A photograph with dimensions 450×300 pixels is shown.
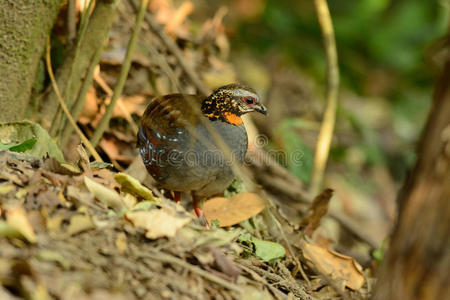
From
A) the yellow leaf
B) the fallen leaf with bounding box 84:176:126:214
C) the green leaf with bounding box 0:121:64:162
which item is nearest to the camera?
the yellow leaf

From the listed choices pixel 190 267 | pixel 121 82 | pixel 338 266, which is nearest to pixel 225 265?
pixel 190 267

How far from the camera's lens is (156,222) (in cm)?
269

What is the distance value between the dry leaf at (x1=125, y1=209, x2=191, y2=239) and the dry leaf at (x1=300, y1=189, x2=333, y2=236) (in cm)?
172

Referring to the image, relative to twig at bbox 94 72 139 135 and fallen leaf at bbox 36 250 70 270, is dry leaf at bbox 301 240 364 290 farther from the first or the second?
twig at bbox 94 72 139 135

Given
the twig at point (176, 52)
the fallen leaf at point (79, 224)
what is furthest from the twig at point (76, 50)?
the fallen leaf at point (79, 224)

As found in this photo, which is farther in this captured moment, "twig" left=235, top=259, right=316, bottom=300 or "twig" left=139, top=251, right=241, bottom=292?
"twig" left=235, top=259, right=316, bottom=300

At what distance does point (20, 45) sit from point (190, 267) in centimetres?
227

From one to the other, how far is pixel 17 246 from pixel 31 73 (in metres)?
2.15

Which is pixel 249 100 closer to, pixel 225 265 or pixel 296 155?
pixel 225 265

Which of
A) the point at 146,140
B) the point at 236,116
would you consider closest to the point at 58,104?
the point at 146,140

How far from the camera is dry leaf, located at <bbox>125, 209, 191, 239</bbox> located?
265 cm

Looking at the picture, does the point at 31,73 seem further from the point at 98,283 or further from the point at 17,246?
the point at 98,283

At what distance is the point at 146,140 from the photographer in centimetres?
416

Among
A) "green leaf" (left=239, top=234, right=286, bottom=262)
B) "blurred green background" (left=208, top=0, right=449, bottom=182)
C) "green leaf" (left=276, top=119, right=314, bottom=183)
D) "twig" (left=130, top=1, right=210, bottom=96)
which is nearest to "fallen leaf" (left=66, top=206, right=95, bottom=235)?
"green leaf" (left=239, top=234, right=286, bottom=262)
